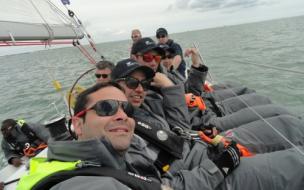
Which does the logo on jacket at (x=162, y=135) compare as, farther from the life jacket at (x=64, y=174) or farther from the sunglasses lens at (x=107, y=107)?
the life jacket at (x=64, y=174)

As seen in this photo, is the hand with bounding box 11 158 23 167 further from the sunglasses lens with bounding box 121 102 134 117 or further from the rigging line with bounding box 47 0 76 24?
the sunglasses lens with bounding box 121 102 134 117

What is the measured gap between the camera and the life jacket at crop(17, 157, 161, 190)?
1.08 metres

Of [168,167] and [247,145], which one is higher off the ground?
[168,167]

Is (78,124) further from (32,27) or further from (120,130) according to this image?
(32,27)

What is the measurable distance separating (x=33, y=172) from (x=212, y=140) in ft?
4.79

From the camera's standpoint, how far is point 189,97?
3264 mm

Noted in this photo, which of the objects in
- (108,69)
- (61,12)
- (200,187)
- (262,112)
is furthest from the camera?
(61,12)

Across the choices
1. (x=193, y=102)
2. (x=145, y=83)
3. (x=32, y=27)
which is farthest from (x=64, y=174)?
(x=32, y=27)

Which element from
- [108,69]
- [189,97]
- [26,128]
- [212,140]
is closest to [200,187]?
[212,140]

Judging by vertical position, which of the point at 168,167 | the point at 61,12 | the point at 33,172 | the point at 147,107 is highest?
the point at 61,12

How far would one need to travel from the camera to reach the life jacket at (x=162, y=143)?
6.88 ft

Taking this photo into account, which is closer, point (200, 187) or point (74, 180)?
point (74, 180)

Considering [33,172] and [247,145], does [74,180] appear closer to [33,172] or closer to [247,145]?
[33,172]

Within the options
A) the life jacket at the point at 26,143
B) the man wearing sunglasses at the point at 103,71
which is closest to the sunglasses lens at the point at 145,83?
the man wearing sunglasses at the point at 103,71
